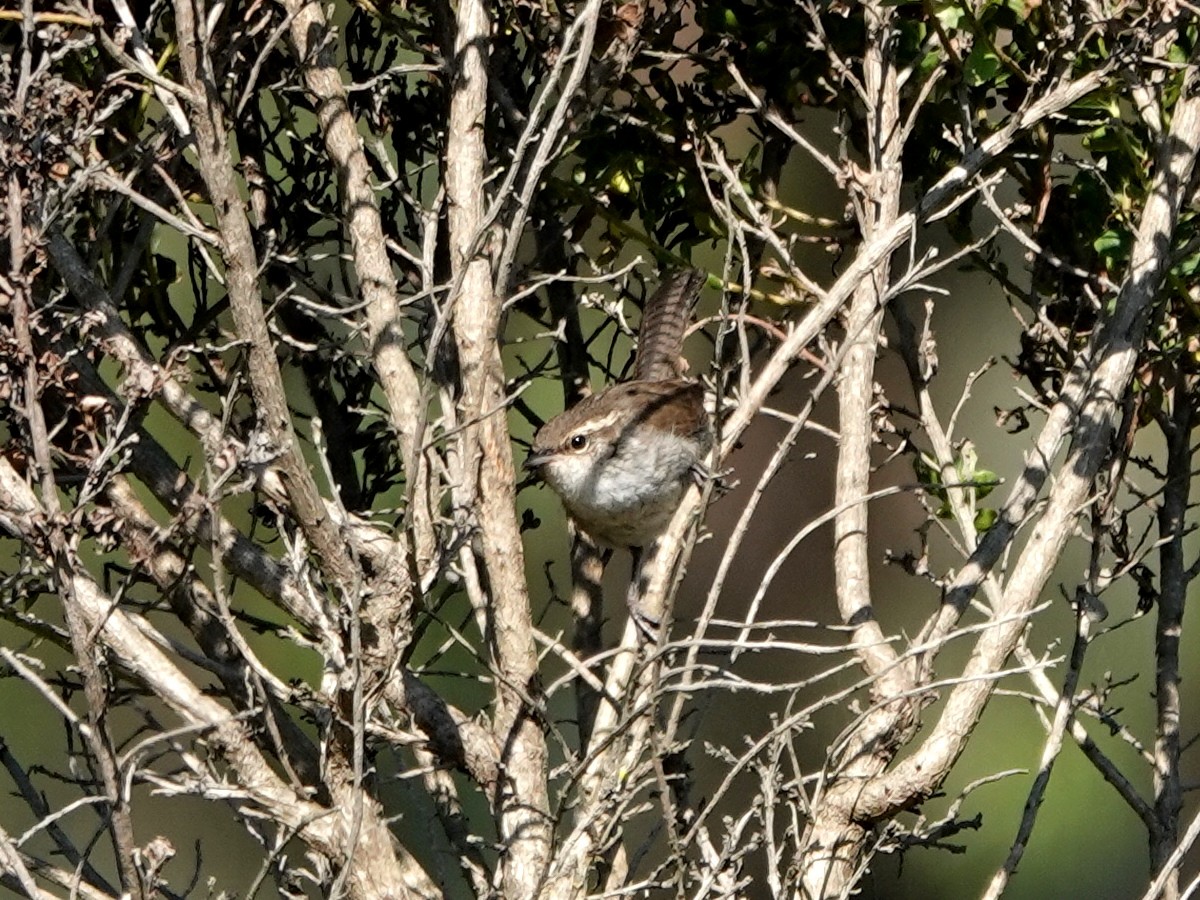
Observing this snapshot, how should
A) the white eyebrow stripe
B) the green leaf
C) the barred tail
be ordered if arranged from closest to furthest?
the green leaf < the white eyebrow stripe < the barred tail

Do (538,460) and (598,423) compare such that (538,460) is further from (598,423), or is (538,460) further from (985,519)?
(985,519)

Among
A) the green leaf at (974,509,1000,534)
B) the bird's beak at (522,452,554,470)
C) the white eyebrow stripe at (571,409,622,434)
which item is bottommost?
the bird's beak at (522,452,554,470)

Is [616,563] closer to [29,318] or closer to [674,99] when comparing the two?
[674,99]

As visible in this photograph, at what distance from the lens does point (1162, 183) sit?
9.57 ft

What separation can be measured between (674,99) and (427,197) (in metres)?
2.85

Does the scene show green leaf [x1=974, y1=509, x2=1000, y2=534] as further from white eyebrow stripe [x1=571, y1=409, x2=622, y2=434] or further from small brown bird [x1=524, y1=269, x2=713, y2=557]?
white eyebrow stripe [x1=571, y1=409, x2=622, y2=434]

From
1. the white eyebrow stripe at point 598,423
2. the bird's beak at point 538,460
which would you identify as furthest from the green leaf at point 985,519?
the bird's beak at point 538,460

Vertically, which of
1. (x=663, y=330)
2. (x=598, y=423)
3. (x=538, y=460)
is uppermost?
(x=663, y=330)

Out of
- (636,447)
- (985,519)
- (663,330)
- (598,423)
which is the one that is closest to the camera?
(985,519)

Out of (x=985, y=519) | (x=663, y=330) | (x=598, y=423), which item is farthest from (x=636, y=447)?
(x=985, y=519)

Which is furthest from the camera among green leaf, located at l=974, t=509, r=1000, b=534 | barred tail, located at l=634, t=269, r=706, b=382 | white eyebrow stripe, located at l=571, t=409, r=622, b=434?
barred tail, located at l=634, t=269, r=706, b=382

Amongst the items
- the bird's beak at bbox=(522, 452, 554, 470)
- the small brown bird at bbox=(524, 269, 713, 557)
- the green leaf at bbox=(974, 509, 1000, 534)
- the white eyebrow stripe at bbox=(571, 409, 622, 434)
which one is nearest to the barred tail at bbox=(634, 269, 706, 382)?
the small brown bird at bbox=(524, 269, 713, 557)

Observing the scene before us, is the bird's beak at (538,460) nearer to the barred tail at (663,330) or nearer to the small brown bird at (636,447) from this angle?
the small brown bird at (636,447)

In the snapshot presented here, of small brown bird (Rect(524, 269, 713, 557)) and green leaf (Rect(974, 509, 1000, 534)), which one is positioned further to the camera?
small brown bird (Rect(524, 269, 713, 557))
